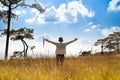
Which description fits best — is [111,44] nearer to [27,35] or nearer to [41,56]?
[27,35]

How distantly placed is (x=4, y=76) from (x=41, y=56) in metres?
4.51

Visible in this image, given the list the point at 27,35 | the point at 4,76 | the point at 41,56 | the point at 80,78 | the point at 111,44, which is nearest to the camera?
the point at 80,78

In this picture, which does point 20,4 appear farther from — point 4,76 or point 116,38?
point 116,38

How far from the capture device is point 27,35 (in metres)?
39.9

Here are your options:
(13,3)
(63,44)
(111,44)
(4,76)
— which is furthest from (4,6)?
(111,44)

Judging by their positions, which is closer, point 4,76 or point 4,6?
point 4,76

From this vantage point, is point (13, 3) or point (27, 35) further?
point (27, 35)

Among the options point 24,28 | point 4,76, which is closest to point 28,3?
point 24,28

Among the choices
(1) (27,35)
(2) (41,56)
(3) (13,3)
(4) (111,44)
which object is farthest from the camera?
(4) (111,44)

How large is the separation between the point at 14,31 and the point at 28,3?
17.7 feet

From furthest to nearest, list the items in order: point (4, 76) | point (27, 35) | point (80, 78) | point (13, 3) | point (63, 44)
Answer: point (27, 35)
point (13, 3)
point (63, 44)
point (4, 76)
point (80, 78)

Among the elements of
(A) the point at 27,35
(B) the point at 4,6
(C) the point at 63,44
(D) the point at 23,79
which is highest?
(B) the point at 4,6

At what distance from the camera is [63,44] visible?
51.4 ft

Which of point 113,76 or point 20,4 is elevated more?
point 20,4
